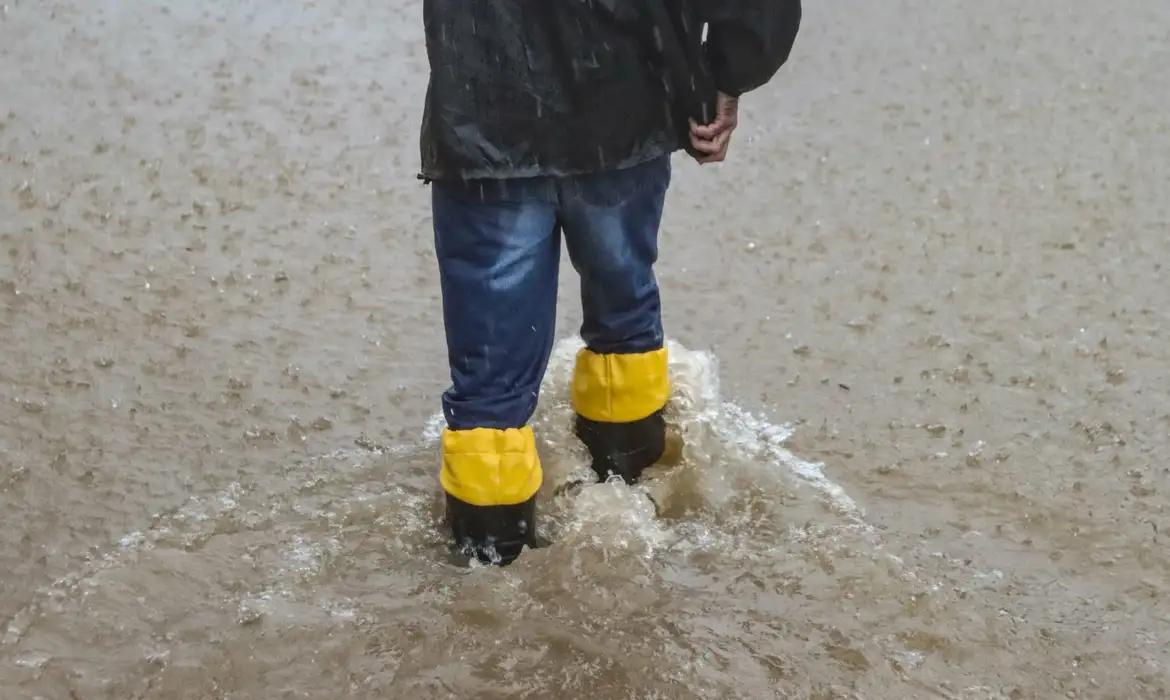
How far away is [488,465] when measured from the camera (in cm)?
105

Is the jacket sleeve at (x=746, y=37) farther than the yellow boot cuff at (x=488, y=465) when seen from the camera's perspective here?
No

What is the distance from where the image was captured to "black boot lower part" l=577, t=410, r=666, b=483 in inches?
48.2

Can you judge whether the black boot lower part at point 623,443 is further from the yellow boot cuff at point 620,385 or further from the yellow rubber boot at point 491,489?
the yellow rubber boot at point 491,489

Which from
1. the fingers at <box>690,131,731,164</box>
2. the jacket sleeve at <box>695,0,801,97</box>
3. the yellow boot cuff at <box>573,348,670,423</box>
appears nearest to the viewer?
the jacket sleeve at <box>695,0,801,97</box>

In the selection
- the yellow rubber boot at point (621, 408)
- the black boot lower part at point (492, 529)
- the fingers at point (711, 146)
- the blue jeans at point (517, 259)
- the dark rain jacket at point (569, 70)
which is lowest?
the black boot lower part at point (492, 529)

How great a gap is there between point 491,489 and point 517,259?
21 centimetres

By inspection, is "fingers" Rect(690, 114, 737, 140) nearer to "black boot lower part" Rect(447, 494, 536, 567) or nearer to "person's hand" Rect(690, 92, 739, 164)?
"person's hand" Rect(690, 92, 739, 164)

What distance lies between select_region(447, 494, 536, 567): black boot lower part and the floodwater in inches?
1.4

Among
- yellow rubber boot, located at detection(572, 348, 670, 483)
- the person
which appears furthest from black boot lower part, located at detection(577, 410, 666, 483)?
the person

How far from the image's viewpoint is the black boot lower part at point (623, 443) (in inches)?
48.2

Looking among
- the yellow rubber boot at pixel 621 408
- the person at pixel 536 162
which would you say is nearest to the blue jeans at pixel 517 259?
the person at pixel 536 162

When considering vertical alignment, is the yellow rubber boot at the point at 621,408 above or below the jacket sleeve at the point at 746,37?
below

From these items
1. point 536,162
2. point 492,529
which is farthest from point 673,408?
point 536,162

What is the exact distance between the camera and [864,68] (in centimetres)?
237
